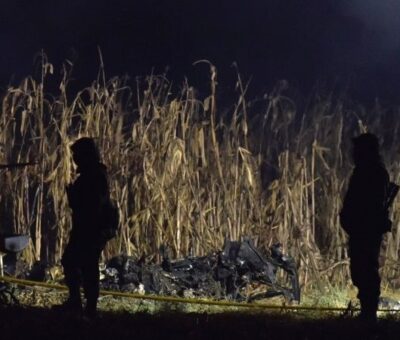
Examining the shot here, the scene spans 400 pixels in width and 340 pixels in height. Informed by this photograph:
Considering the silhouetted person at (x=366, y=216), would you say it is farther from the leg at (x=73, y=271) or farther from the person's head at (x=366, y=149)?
the leg at (x=73, y=271)

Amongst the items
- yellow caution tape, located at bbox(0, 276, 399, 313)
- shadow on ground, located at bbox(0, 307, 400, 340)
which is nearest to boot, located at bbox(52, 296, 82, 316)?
shadow on ground, located at bbox(0, 307, 400, 340)

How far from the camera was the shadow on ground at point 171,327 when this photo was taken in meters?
7.62

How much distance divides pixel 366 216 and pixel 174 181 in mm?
2560

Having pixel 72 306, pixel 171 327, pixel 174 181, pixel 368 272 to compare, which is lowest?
pixel 171 327

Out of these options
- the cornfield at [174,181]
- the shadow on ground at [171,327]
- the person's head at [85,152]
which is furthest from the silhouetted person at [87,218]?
the cornfield at [174,181]

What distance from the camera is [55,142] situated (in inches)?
427

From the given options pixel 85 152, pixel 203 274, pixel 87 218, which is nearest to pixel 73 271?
pixel 87 218

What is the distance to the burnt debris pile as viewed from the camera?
1027 cm

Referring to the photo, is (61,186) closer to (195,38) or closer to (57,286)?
(57,286)

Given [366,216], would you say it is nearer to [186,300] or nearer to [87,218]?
[186,300]

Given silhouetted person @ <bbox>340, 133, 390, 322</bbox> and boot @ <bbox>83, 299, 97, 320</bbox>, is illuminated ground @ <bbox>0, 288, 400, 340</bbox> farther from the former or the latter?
silhouetted person @ <bbox>340, 133, 390, 322</bbox>

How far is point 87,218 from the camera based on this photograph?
827 cm

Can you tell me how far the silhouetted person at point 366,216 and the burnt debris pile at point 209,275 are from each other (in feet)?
5.49

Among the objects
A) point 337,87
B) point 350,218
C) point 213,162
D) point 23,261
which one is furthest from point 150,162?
point 337,87
